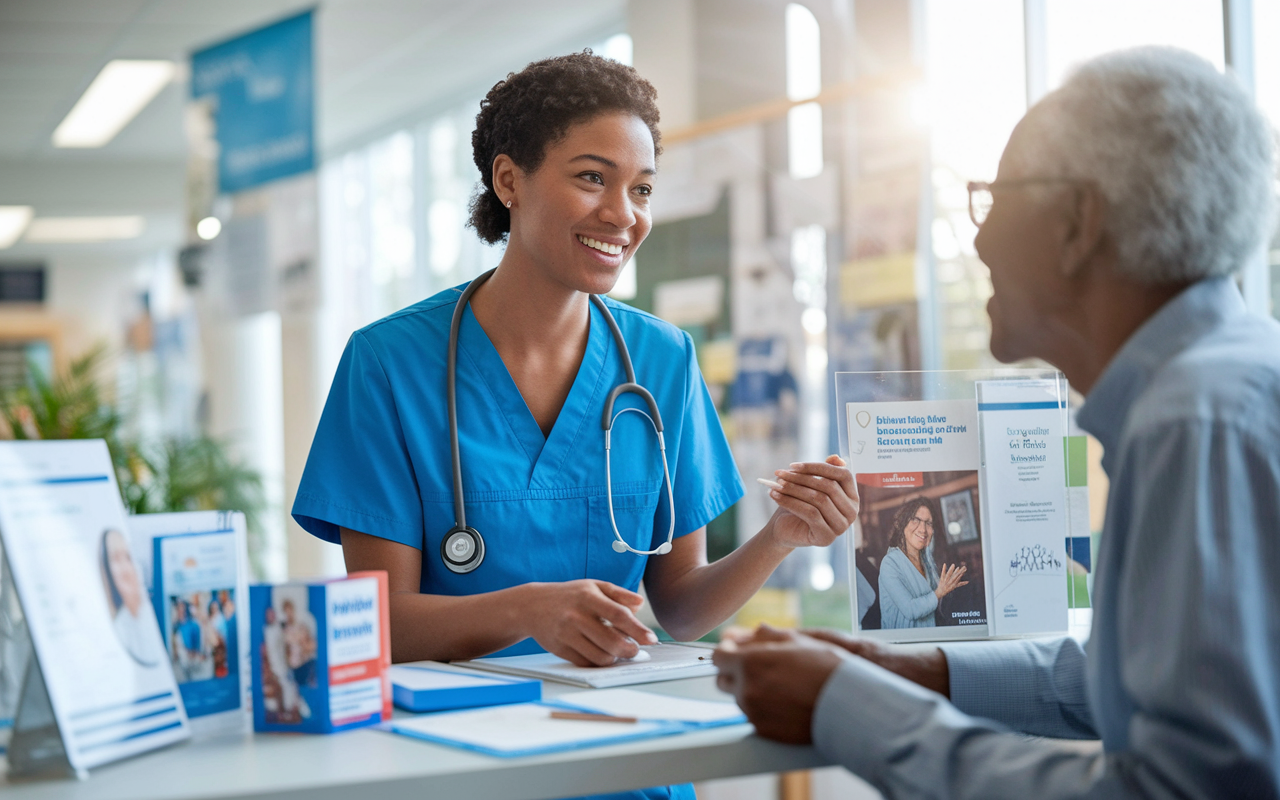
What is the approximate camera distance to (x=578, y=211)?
64.4 inches

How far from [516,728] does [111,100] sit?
20.8ft

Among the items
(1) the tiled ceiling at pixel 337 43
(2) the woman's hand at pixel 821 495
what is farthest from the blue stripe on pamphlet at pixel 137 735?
(1) the tiled ceiling at pixel 337 43

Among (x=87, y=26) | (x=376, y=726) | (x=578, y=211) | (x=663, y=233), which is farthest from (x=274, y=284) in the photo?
(x=376, y=726)

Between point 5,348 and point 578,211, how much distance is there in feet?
32.9

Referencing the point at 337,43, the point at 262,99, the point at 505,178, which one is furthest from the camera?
the point at 337,43

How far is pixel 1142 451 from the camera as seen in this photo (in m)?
0.82

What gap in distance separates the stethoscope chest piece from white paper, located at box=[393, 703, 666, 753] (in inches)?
16.7

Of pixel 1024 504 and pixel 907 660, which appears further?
pixel 1024 504

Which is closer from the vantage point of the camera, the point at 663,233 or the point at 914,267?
the point at 914,267

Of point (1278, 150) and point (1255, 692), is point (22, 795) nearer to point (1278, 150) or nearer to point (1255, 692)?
point (1255, 692)

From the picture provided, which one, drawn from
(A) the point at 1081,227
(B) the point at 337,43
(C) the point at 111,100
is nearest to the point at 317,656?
(A) the point at 1081,227

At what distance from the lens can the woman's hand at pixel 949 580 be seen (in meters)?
1.36

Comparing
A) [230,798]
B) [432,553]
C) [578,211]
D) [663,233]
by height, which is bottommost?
[230,798]

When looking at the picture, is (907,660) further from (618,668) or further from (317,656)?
(317,656)
